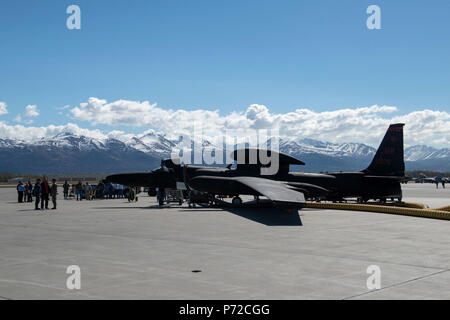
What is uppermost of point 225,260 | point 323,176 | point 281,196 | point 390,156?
point 390,156

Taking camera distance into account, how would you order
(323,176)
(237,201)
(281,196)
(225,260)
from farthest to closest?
(323,176), (237,201), (281,196), (225,260)

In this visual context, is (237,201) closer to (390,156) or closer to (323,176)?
(323,176)

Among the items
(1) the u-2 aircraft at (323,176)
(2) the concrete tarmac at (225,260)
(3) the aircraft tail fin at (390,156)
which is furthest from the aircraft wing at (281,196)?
(3) the aircraft tail fin at (390,156)

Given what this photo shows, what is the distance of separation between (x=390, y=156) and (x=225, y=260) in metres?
24.2

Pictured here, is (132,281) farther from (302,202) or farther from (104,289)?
(302,202)

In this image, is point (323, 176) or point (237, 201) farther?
point (323, 176)

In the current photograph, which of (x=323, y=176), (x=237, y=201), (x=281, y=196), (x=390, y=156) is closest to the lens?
(x=281, y=196)

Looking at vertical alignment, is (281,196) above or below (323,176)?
below

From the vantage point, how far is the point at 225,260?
10898mm

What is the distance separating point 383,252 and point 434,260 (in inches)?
58.2

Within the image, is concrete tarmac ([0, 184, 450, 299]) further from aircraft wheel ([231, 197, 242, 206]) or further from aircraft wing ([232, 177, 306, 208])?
aircraft wheel ([231, 197, 242, 206])

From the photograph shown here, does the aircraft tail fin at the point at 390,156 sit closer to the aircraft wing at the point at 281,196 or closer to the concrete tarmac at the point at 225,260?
the aircraft wing at the point at 281,196

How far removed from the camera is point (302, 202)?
19.0 meters

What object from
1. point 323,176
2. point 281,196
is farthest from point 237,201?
point 281,196
